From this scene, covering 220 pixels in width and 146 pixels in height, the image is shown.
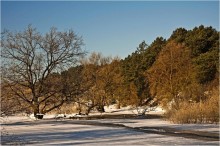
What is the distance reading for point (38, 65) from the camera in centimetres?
3703

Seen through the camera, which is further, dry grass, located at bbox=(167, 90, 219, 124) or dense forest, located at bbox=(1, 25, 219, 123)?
dense forest, located at bbox=(1, 25, 219, 123)

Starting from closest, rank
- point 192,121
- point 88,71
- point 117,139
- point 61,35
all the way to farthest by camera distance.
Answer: point 117,139 < point 192,121 < point 61,35 < point 88,71

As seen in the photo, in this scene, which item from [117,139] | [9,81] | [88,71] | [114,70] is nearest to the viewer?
[117,139]

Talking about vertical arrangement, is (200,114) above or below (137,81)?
below

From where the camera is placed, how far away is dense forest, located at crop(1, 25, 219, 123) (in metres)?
28.7

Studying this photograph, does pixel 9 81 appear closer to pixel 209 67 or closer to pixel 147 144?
pixel 147 144

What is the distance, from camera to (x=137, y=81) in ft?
204

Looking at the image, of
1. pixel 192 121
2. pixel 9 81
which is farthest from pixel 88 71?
pixel 192 121

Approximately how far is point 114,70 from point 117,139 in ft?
133

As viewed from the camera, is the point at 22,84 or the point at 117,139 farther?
the point at 22,84

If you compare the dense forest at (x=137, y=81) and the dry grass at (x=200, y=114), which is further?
the dense forest at (x=137, y=81)

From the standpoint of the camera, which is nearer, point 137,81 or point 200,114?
point 200,114

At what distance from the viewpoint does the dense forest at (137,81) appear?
2875 centimetres

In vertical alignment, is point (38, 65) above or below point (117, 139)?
above
